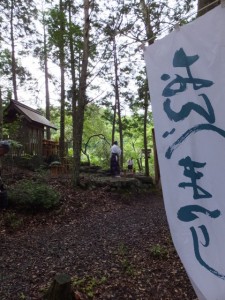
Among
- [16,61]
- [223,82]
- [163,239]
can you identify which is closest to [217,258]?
[223,82]

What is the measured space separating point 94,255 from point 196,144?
3425mm

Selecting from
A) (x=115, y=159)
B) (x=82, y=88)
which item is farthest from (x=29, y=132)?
(x=82, y=88)

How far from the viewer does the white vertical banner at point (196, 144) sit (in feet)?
6.09

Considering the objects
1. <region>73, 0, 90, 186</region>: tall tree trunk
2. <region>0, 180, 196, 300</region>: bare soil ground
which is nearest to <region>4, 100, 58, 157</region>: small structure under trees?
<region>73, 0, 90, 186</region>: tall tree trunk

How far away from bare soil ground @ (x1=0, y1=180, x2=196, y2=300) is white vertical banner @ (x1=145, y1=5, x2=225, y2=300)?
1.93 metres

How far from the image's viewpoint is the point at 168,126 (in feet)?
7.02

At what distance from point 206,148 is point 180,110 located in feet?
1.12

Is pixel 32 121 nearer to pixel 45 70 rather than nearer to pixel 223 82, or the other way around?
pixel 45 70

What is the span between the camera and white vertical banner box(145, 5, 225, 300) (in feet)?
6.09

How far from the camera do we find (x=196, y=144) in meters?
1.98

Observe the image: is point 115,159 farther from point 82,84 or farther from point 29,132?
point 29,132

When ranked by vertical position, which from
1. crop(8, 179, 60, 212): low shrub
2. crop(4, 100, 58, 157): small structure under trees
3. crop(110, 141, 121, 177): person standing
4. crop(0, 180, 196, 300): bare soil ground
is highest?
crop(4, 100, 58, 157): small structure under trees

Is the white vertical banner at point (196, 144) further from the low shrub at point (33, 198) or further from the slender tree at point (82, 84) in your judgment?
the slender tree at point (82, 84)

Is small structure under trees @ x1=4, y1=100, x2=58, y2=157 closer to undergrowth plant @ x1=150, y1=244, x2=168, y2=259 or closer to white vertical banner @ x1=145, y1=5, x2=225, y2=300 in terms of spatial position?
undergrowth plant @ x1=150, y1=244, x2=168, y2=259
